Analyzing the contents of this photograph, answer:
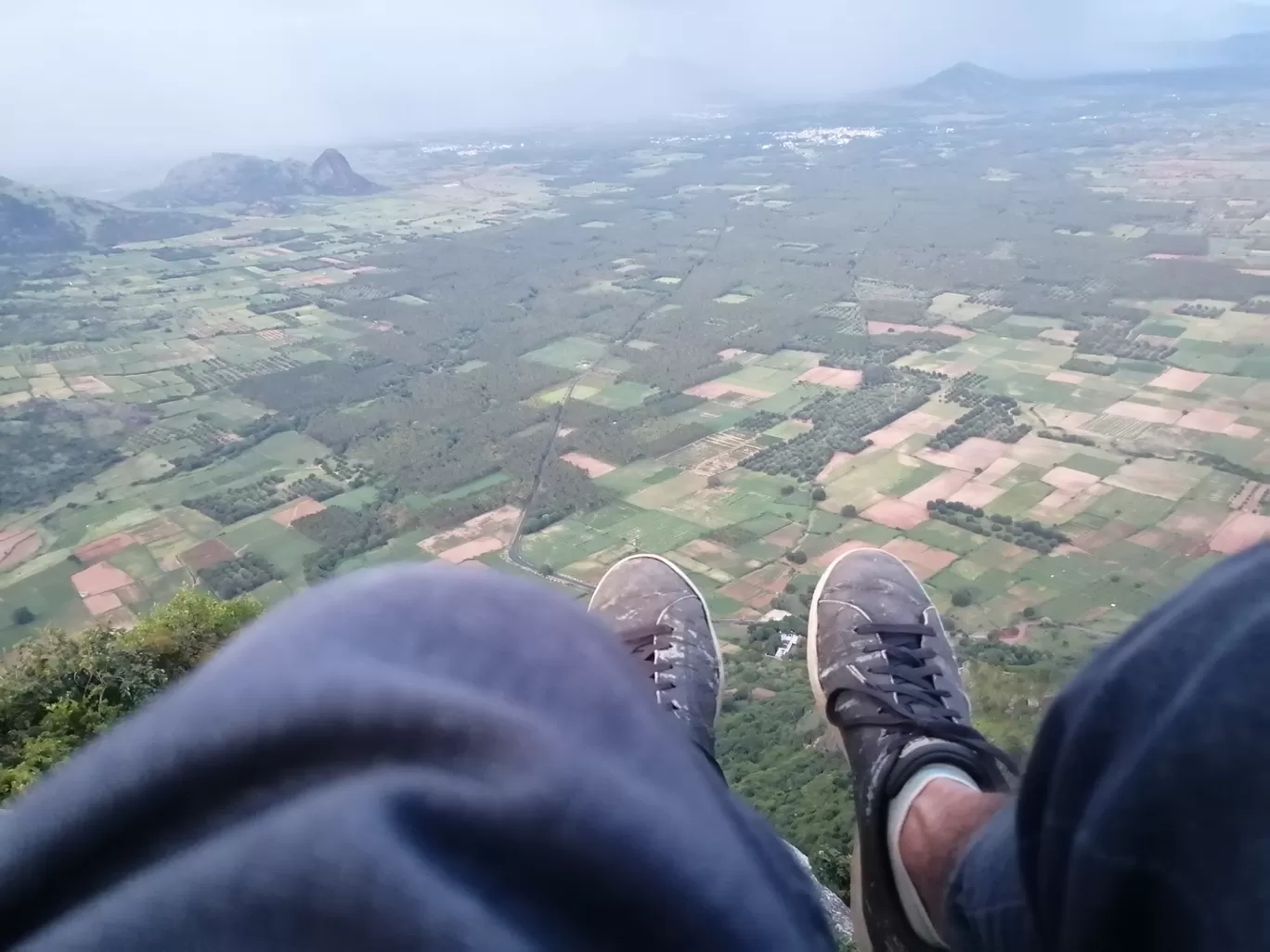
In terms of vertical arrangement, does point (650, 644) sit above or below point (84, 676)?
above

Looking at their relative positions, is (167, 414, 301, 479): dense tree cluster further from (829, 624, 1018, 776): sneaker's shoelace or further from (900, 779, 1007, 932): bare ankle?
(900, 779, 1007, 932): bare ankle

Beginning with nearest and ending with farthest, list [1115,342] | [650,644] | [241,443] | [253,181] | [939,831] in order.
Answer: [939,831]
[650,644]
[241,443]
[1115,342]
[253,181]

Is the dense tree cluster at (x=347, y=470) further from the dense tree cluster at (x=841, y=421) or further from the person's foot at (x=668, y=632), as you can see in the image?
the person's foot at (x=668, y=632)

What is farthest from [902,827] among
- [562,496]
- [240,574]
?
[562,496]

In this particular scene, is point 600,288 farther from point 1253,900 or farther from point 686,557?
point 1253,900

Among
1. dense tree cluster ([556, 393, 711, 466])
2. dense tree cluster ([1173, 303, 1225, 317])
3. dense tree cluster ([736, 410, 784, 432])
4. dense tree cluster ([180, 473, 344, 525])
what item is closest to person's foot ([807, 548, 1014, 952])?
dense tree cluster ([556, 393, 711, 466])

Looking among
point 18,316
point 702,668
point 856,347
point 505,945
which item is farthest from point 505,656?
point 18,316

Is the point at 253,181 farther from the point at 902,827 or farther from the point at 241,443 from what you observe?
the point at 902,827

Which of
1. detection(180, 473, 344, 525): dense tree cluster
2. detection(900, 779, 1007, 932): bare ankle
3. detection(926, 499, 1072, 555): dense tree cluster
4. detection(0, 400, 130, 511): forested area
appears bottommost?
detection(180, 473, 344, 525): dense tree cluster
